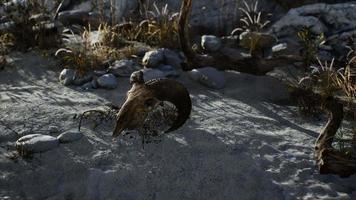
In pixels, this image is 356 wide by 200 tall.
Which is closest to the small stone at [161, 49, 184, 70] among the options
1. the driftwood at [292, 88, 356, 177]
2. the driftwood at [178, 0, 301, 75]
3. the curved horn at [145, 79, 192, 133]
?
the driftwood at [178, 0, 301, 75]

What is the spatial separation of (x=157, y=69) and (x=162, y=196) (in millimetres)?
2359

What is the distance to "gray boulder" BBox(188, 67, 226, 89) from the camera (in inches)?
233

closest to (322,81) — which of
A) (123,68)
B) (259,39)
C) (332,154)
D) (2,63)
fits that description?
(259,39)

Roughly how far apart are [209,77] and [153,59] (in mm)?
799

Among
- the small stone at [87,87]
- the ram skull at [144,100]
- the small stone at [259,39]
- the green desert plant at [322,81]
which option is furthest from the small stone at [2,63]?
the green desert plant at [322,81]

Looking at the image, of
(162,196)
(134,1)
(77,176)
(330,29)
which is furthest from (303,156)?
(134,1)

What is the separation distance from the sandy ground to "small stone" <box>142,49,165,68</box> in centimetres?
74

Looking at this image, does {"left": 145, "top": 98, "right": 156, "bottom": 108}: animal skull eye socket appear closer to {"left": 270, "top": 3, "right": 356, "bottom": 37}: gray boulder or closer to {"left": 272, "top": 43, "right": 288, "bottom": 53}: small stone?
{"left": 272, "top": 43, "right": 288, "bottom": 53}: small stone

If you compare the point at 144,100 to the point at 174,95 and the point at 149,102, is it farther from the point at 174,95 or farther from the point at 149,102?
the point at 174,95

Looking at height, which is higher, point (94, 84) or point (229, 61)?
point (229, 61)

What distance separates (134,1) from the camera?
8.32 m

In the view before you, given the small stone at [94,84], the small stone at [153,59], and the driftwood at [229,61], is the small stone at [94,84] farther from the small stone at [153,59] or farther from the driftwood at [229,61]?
the driftwood at [229,61]

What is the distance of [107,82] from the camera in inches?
231

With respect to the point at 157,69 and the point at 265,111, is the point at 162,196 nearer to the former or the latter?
the point at 265,111
